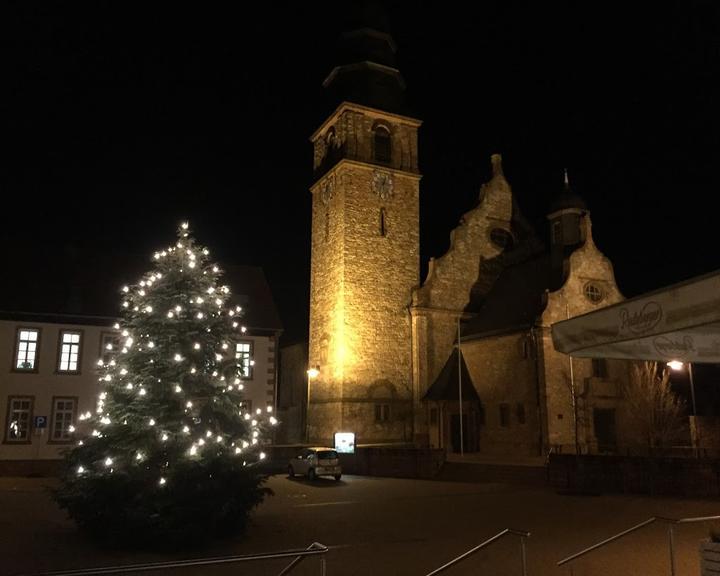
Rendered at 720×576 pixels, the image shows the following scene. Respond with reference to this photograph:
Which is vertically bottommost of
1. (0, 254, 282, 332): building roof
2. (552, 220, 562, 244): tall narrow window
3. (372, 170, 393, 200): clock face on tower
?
(0, 254, 282, 332): building roof

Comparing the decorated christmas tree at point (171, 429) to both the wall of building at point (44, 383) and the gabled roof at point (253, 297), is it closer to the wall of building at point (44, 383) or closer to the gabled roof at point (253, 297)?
the wall of building at point (44, 383)

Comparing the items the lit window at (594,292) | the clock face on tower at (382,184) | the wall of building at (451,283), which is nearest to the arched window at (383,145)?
the clock face on tower at (382,184)

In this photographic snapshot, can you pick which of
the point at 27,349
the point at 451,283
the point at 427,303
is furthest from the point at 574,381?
the point at 27,349

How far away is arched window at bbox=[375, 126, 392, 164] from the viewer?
38.8 metres

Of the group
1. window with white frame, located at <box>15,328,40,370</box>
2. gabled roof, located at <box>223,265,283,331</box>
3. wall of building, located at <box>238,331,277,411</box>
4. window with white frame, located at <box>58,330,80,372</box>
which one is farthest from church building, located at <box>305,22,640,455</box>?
window with white frame, located at <box>15,328,40,370</box>

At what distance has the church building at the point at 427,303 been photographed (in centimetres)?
3195

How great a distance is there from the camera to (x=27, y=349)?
28859 millimetres

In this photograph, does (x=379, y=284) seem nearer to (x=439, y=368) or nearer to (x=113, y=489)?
(x=439, y=368)

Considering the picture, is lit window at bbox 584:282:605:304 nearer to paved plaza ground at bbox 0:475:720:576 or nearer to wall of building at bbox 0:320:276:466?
paved plaza ground at bbox 0:475:720:576

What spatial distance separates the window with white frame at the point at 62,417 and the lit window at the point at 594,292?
25495 mm

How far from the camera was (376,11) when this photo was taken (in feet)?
132

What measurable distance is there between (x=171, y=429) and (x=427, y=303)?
84.3 ft

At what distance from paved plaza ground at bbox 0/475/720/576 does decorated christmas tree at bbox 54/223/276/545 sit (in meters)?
0.62

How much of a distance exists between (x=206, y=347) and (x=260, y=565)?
15.9 feet
